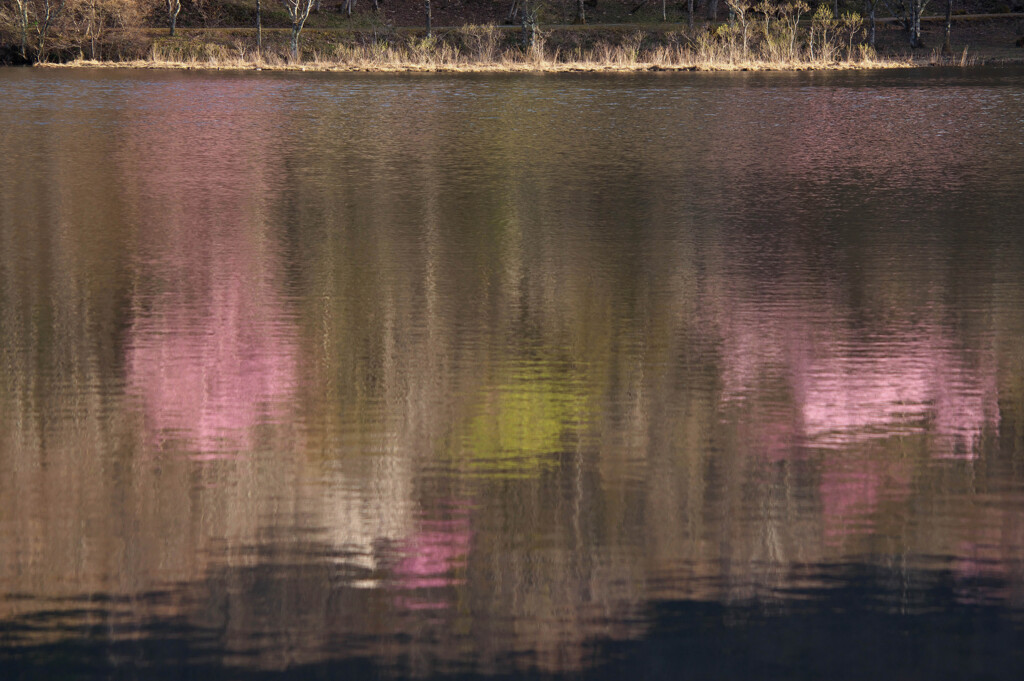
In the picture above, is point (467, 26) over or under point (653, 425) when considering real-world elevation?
over

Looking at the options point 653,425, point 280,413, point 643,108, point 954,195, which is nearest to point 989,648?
point 653,425

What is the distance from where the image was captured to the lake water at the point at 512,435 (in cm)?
510

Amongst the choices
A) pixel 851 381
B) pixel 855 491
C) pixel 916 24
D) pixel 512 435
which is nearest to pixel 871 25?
pixel 916 24

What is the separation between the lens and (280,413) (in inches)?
317

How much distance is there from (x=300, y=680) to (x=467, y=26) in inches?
2874

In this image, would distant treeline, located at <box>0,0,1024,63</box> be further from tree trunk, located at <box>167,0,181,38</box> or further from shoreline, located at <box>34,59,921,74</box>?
shoreline, located at <box>34,59,921,74</box>

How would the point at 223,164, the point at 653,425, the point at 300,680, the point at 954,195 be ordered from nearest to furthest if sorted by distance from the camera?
the point at 300,680 < the point at 653,425 < the point at 954,195 < the point at 223,164

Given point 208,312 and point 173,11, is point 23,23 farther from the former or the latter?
point 208,312

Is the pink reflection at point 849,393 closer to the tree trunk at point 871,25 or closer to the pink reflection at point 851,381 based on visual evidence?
the pink reflection at point 851,381

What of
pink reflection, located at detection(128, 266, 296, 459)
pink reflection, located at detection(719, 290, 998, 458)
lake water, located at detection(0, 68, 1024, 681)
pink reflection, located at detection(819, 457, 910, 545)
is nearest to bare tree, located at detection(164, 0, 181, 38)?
lake water, located at detection(0, 68, 1024, 681)

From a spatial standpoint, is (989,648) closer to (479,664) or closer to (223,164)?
(479,664)

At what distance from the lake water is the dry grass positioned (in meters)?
40.7

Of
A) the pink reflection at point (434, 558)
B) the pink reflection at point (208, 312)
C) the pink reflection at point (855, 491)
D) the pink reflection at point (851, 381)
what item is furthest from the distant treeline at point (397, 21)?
the pink reflection at point (434, 558)

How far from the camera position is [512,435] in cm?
757
